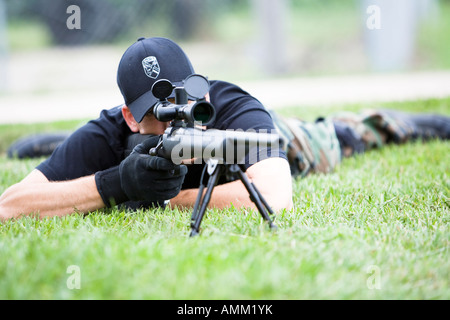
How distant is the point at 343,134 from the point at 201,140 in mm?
2970

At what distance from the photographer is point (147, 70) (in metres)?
2.84

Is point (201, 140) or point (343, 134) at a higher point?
point (201, 140)

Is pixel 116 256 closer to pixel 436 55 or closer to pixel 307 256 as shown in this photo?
pixel 307 256

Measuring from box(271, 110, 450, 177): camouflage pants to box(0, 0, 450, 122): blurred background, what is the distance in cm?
618

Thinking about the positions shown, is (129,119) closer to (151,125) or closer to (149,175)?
(151,125)

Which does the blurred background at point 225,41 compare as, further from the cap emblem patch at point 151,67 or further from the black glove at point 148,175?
the black glove at point 148,175

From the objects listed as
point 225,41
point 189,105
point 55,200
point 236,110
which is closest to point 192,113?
point 189,105

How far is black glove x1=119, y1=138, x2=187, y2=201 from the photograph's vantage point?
2477 millimetres

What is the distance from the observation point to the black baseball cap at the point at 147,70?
2.80 m

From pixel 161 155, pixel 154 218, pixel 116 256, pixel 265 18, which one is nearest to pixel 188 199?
pixel 154 218

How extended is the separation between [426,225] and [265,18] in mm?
11007

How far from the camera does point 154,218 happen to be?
9.32 feet

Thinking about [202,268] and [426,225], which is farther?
[426,225]
